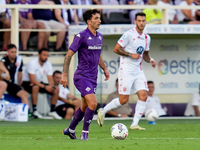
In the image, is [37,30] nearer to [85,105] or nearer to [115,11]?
[115,11]

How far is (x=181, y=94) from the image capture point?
613 inches

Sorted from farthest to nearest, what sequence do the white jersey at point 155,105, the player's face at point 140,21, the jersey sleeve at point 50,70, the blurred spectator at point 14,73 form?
the white jersey at point 155,105 → the jersey sleeve at point 50,70 → the blurred spectator at point 14,73 → the player's face at point 140,21

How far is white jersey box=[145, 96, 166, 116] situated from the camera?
14703 millimetres

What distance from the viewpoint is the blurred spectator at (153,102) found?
48.2 feet

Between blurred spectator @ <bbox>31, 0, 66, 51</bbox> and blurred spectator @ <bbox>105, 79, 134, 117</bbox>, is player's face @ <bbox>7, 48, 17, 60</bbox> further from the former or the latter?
blurred spectator @ <bbox>105, 79, 134, 117</bbox>

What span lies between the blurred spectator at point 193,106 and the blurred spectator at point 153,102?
2.72 feet

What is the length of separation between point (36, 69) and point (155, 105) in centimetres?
379

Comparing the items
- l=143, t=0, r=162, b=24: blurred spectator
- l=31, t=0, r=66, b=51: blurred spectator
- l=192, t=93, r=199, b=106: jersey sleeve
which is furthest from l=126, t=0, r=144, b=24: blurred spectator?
l=192, t=93, r=199, b=106: jersey sleeve

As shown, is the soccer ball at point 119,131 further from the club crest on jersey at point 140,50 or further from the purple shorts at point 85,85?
the club crest on jersey at point 140,50

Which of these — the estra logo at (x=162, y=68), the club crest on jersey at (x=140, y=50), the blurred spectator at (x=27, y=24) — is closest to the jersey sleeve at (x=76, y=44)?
the club crest on jersey at (x=140, y=50)

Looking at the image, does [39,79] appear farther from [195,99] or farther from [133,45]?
[133,45]

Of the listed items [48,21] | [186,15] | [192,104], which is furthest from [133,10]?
[192,104]

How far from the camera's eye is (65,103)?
1471 cm

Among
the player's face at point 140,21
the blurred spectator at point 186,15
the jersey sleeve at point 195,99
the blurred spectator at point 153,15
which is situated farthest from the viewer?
the blurred spectator at point 186,15
